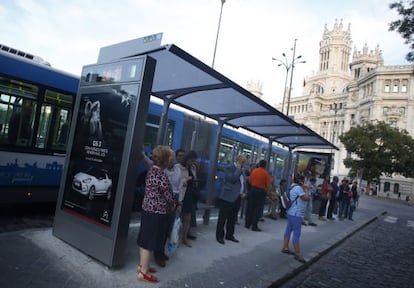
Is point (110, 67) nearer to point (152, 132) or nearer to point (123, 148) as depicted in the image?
point (123, 148)

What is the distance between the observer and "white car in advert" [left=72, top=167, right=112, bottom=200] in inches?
196

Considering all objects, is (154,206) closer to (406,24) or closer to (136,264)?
(136,264)

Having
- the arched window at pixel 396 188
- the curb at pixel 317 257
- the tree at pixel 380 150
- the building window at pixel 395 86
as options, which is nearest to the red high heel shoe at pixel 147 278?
the curb at pixel 317 257

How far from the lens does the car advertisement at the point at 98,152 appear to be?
4.94 meters

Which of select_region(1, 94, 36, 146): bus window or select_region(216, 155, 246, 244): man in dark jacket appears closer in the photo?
select_region(216, 155, 246, 244): man in dark jacket

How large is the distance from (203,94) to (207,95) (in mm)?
91

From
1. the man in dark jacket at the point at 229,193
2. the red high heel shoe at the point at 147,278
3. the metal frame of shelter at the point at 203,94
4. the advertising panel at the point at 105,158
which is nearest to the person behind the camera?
the red high heel shoe at the point at 147,278

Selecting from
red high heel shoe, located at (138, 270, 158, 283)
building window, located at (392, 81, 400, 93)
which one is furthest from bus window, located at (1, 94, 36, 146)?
building window, located at (392, 81, 400, 93)

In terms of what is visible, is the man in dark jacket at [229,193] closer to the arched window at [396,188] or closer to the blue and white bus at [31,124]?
the blue and white bus at [31,124]

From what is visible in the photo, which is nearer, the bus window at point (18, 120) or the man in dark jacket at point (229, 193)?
the man in dark jacket at point (229, 193)

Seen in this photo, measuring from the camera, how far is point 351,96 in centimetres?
9244

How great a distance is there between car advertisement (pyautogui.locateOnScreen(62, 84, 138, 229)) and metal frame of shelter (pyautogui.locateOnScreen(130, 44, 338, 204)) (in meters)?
0.88

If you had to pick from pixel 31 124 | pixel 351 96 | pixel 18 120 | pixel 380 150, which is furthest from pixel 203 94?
pixel 351 96

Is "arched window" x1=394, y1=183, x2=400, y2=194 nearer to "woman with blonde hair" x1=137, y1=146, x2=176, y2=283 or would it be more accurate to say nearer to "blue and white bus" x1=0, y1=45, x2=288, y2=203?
"blue and white bus" x1=0, y1=45, x2=288, y2=203
